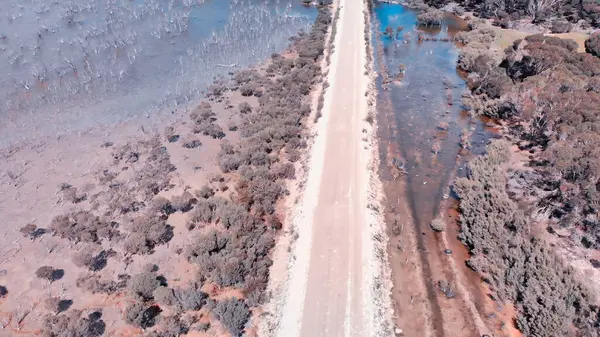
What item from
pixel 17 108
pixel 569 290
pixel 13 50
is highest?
pixel 13 50

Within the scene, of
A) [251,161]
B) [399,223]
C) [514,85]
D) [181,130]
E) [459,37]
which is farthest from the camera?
[459,37]

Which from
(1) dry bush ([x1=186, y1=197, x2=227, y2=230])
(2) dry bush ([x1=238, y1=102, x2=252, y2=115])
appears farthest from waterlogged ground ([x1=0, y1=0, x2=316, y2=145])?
(1) dry bush ([x1=186, y1=197, x2=227, y2=230])

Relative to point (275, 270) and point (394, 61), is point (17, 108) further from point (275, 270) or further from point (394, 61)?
point (394, 61)

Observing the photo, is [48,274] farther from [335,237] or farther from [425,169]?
[425,169]

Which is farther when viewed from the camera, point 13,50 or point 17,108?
point 13,50

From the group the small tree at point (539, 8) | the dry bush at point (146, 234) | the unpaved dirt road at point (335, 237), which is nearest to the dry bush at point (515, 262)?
the unpaved dirt road at point (335, 237)

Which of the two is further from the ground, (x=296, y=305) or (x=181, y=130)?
(x=181, y=130)

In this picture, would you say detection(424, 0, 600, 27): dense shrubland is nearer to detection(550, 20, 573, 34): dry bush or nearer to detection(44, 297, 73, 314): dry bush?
detection(550, 20, 573, 34): dry bush

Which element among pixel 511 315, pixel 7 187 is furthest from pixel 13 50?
pixel 511 315
